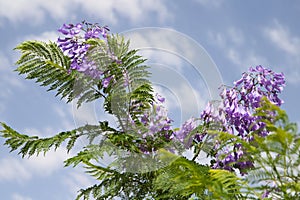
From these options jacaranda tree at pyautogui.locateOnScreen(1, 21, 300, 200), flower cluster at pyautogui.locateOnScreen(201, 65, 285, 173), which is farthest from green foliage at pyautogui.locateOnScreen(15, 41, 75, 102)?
flower cluster at pyautogui.locateOnScreen(201, 65, 285, 173)

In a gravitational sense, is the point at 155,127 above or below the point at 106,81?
below

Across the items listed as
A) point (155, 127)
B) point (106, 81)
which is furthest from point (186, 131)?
point (106, 81)

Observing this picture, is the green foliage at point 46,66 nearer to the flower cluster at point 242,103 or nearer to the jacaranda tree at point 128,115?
the jacaranda tree at point 128,115

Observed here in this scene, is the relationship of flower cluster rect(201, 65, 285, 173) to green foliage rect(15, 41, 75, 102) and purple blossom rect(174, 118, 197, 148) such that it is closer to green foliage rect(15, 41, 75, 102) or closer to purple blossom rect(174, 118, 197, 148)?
purple blossom rect(174, 118, 197, 148)

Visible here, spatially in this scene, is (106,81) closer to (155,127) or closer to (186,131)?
(155,127)

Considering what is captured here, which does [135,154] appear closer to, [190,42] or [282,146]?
[190,42]

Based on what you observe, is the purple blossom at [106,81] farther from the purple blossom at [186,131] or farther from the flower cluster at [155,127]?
the purple blossom at [186,131]

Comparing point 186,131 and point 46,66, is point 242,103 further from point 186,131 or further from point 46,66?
point 46,66

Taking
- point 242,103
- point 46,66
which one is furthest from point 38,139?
point 242,103

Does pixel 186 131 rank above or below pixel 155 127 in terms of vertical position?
above

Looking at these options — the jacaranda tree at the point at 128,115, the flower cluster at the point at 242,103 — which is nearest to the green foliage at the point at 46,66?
the jacaranda tree at the point at 128,115

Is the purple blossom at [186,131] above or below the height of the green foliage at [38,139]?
above

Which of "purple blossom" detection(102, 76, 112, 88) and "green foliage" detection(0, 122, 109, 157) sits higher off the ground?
"purple blossom" detection(102, 76, 112, 88)

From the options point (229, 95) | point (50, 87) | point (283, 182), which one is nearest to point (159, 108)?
point (229, 95)
